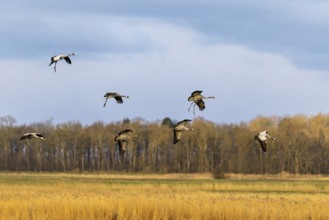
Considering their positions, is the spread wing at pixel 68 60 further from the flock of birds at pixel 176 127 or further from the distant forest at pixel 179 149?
the distant forest at pixel 179 149

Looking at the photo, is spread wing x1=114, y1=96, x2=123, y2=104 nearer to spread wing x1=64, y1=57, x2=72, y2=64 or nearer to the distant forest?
spread wing x1=64, y1=57, x2=72, y2=64

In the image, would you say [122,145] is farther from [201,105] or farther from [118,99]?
[201,105]

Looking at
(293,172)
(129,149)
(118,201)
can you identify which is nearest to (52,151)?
(129,149)

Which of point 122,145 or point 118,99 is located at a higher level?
point 118,99

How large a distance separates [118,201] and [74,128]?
9585cm

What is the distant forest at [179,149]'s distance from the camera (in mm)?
96438

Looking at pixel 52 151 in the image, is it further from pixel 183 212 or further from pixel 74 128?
pixel 183 212

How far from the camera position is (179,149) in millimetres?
106688

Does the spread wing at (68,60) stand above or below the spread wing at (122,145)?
above

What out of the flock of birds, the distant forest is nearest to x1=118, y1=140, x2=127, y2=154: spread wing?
the flock of birds

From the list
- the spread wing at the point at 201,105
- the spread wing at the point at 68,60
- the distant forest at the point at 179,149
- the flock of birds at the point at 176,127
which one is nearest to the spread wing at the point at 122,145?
the flock of birds at the point at 176,127

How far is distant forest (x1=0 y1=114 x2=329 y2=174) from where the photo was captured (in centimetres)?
9644

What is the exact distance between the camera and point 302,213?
18266 mm

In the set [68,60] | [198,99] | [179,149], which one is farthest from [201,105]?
[179,149]
